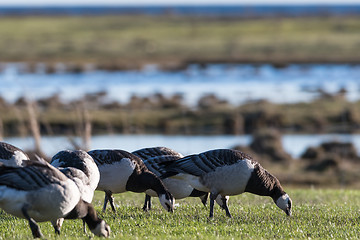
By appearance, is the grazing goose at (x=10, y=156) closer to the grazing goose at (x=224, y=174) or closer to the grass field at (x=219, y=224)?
the grass field at (x=219, y=224)

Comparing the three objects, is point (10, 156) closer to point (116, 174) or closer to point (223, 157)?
point (116, 174)

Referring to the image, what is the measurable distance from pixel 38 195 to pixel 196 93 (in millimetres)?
51942

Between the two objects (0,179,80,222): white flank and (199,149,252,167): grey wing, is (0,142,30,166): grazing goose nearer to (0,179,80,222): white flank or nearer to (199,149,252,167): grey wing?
(0,179,80,222): white flank

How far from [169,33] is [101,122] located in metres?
79.0

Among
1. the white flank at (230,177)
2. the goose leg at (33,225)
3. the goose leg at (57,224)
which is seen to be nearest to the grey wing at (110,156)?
the white flank at (230,177)

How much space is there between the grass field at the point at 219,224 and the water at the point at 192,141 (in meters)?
22.8

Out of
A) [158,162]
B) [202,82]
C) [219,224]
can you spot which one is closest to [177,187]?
[158,162]

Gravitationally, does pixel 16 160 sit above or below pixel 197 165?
above

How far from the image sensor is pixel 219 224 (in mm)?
12695

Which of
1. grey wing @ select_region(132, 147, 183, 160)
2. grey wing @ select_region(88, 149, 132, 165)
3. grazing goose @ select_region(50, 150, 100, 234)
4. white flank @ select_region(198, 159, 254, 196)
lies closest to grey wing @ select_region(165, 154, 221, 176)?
white flank @ select_region(198, 159, 254, 196)

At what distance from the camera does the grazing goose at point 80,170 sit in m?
11.8

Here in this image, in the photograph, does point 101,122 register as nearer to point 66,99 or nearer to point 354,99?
point 66,99

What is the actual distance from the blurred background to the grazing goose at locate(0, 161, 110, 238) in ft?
47.6

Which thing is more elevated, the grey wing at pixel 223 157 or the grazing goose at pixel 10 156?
the grazing goose at pixel 10 156
